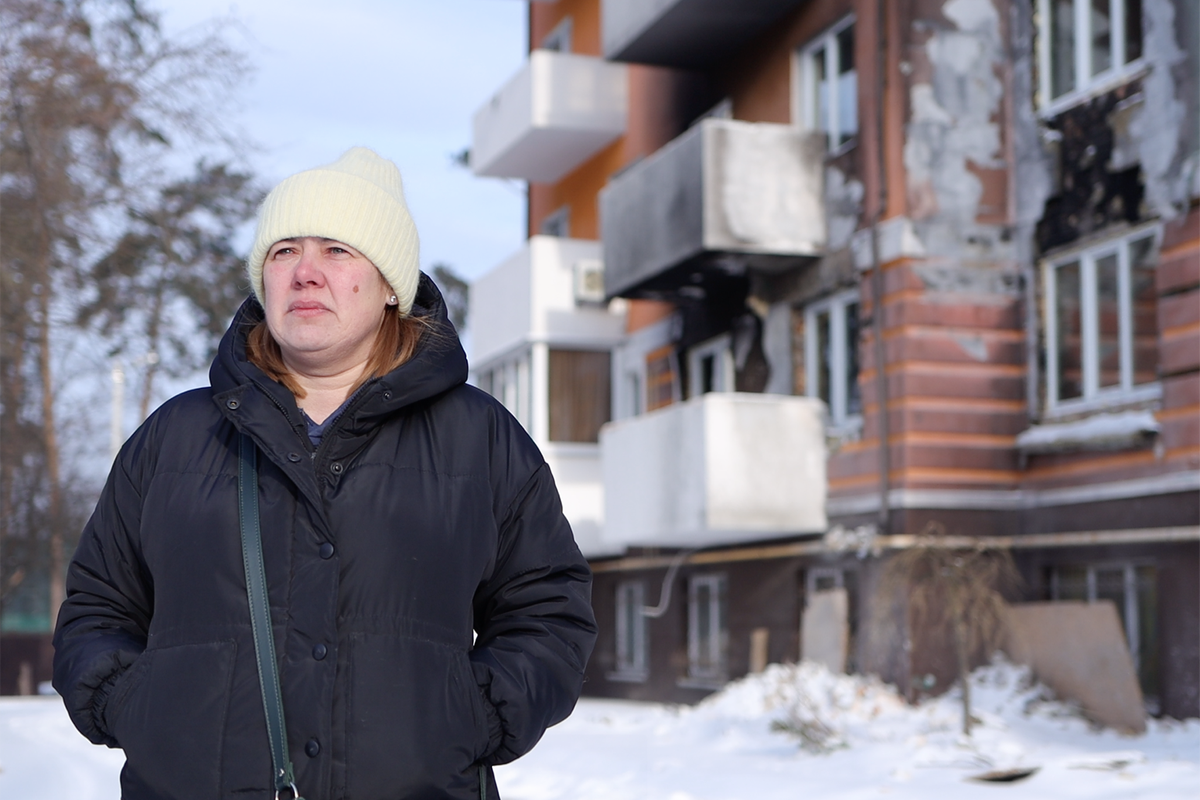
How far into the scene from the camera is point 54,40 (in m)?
11.6

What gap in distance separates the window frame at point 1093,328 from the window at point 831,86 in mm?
2951

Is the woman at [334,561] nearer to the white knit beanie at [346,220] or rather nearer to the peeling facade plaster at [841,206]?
the white knit beanie at [346,220]

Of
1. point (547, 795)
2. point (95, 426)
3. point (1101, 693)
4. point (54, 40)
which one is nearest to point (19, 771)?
point (547, 795)

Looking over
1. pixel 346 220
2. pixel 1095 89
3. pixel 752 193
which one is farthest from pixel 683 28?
pixel 346 220

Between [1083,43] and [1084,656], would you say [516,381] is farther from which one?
[1084,656]

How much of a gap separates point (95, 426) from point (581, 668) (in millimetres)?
30325

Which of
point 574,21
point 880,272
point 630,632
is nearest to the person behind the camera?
point 880,272

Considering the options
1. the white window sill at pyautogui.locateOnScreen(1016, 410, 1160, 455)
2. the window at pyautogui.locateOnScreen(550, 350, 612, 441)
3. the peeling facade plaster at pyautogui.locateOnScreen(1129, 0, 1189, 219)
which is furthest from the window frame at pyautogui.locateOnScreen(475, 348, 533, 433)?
the peeling facade plaster at pyautogui.locateOnScreen(1129, 0, 1189, 219)

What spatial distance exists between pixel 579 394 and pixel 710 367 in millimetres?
2973

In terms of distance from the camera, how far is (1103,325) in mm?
14211

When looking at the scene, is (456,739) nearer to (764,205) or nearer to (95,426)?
(764,205)

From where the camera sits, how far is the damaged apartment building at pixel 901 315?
13367mm

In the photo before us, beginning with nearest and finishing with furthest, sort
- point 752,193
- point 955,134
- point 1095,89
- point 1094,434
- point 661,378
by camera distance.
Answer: point 1094,434, point 1095,89, point 955,134, point 752,193, point 661,378

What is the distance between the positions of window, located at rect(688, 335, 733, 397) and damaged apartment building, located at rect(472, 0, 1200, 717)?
5 cm
